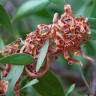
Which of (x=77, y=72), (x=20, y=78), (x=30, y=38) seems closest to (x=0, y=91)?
(x=20, y=78)

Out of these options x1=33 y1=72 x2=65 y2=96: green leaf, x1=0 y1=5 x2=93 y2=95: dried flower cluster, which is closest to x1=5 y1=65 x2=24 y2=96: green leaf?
x1=0 y1=5 x2=93 y2=95: dried flower cluster

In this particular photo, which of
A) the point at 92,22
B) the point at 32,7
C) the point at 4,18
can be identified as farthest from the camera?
the point at 32,7

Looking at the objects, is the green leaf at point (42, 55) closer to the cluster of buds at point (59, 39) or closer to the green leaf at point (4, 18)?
the cluster of buds at point (59, 39)

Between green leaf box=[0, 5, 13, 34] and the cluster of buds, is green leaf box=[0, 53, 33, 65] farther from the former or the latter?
green leaf box=[0, 5, 13, 34]

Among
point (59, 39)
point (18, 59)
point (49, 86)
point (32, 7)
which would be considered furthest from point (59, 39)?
point (32, 7)

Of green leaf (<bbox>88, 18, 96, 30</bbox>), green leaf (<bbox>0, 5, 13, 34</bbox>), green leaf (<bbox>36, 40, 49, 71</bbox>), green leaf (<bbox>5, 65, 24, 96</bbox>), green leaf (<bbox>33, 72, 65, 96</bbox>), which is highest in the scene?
green leaf (<bbox>0, 5, 13, 34</bbox>)

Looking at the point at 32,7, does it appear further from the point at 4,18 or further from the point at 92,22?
the point at 92,22
